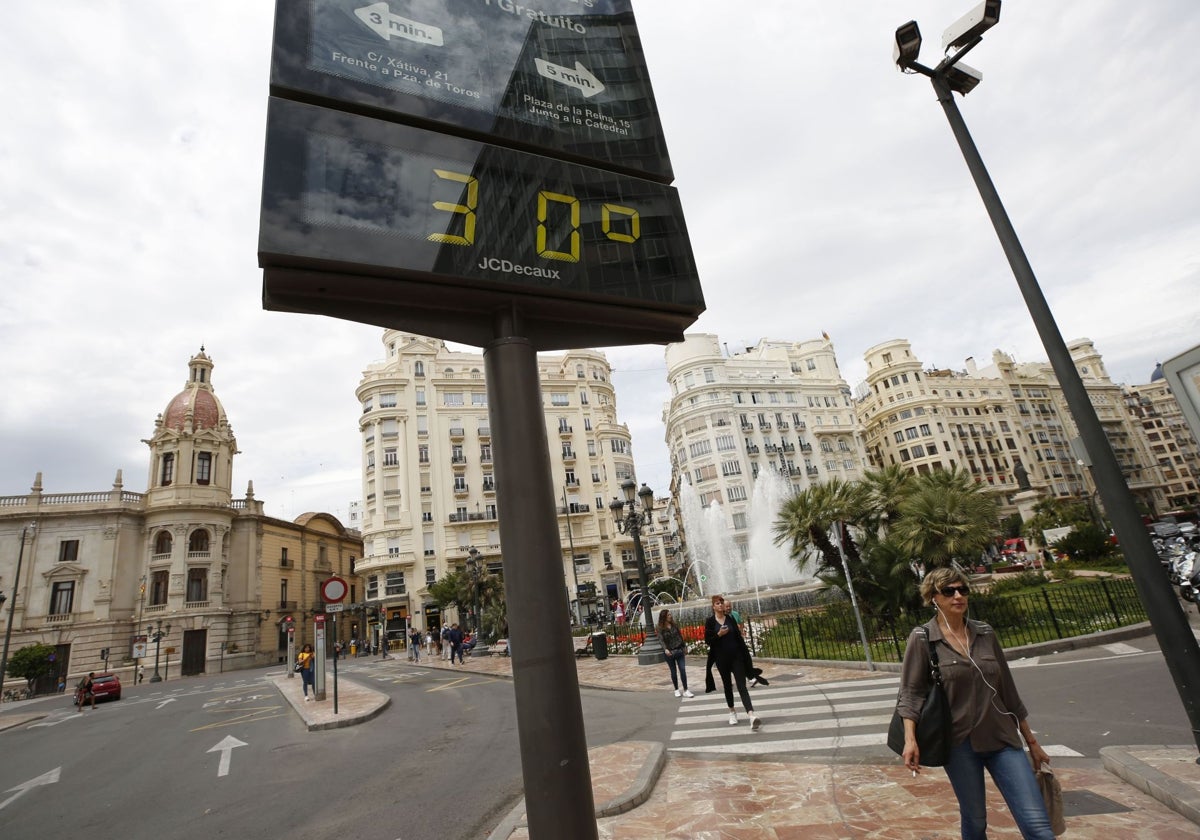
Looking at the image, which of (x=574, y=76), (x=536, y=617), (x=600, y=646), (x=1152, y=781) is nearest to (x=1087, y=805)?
(x=1152, y=781)

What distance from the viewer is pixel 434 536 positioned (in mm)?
54750

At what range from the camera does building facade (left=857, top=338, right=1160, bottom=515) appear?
2972 inches

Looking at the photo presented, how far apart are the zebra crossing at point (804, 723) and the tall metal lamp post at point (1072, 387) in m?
1.86

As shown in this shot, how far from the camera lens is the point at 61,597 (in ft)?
144

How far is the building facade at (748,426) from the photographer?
210 ft

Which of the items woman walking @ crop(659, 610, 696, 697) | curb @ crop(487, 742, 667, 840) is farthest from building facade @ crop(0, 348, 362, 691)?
curb @ crop(487, 742, 667, 840)

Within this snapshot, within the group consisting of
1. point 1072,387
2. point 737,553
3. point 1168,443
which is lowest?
point 1072,387

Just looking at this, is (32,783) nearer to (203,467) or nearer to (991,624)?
(991,624)

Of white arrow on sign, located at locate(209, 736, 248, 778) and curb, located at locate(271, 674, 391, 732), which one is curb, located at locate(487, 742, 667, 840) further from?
curb, located at locate(271, 674, 391, 732)

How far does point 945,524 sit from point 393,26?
670 inches

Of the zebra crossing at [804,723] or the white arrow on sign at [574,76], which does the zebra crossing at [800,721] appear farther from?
the white arrow on sign at [574,76]

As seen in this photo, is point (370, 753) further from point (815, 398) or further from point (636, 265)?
point (815, 398)

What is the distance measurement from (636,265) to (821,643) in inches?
558

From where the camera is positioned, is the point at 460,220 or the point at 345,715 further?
the point at 345,715
